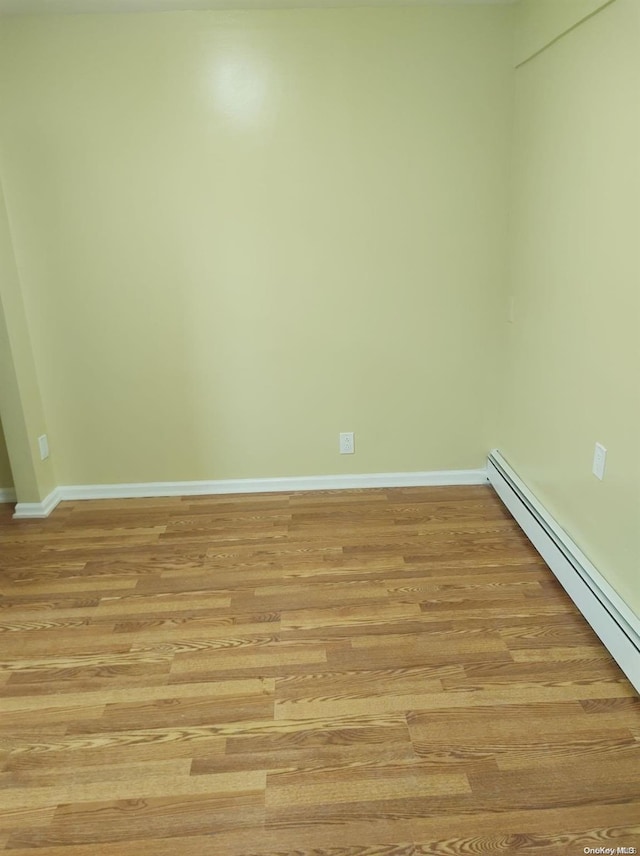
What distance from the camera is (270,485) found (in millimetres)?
3225

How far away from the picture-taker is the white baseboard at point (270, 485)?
3205mm

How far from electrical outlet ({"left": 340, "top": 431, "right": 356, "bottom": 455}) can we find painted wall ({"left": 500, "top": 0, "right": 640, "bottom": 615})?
0.86 meters

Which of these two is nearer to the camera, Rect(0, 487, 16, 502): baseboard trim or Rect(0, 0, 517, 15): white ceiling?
Rect(0, 0, 517, 15): white ceiling

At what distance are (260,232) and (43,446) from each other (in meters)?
1.56

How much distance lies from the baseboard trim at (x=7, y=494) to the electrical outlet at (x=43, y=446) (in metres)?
0.31

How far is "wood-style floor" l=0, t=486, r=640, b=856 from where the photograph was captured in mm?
1467

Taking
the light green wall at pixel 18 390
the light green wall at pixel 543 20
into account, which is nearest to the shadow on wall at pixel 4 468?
the light green wall at pixel 18 390

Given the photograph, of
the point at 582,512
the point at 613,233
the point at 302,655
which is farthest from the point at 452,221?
the point at 302,655

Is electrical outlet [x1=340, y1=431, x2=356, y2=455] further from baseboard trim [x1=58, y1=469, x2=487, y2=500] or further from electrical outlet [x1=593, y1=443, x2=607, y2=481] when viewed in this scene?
electrical outlet [x1=593, y1=443, x2=607, y2=481]

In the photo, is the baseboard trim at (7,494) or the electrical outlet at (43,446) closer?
the electrical outlet at (43,446)

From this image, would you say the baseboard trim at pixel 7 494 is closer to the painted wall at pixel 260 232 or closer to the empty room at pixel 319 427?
the empty room at pixel 319 427

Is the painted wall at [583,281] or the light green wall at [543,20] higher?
the light green wall at [543,20]

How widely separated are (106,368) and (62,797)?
1.98 metres

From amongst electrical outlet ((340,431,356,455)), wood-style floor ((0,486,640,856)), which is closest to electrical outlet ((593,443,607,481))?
wood-style floor ((0,486,640,856))
